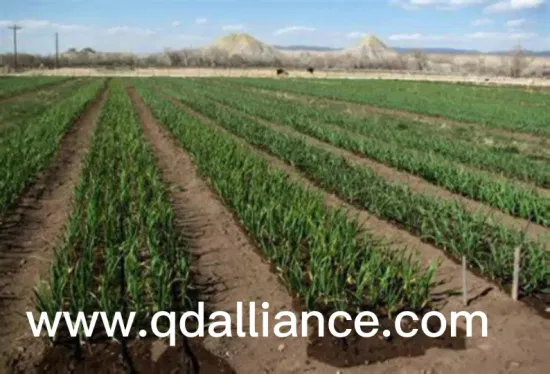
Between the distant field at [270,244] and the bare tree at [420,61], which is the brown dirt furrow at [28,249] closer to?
the distant field at [270,244]

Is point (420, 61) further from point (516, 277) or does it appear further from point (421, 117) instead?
point (516, 277)

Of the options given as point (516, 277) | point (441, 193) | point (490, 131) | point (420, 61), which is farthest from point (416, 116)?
point (420, 61)

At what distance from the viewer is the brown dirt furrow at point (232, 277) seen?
405 cm

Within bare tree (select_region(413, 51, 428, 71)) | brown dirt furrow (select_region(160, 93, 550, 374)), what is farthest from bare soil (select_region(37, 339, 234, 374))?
bare tree (select_region(413, 51, 428, 71))

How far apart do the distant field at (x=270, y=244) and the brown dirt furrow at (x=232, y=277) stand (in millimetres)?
20

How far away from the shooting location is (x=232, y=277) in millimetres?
5383

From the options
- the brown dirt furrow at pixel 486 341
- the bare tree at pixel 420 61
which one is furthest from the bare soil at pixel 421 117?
the bare tree at pixel 420 61

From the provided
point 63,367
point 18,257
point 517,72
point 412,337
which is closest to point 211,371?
point 63,367

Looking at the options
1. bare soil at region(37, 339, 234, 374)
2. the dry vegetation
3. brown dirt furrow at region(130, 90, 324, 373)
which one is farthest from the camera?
the dry vegetation

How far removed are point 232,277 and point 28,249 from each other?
2319 mm

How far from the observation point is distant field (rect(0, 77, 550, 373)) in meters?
4.11

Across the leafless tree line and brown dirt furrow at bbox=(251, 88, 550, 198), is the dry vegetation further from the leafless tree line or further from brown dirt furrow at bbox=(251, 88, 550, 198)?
brown dirt furrow at bbox=(251, 88, 550, 198)

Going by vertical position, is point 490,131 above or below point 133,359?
above

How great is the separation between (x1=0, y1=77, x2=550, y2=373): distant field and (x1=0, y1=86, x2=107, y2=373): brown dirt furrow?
2 centimetres
